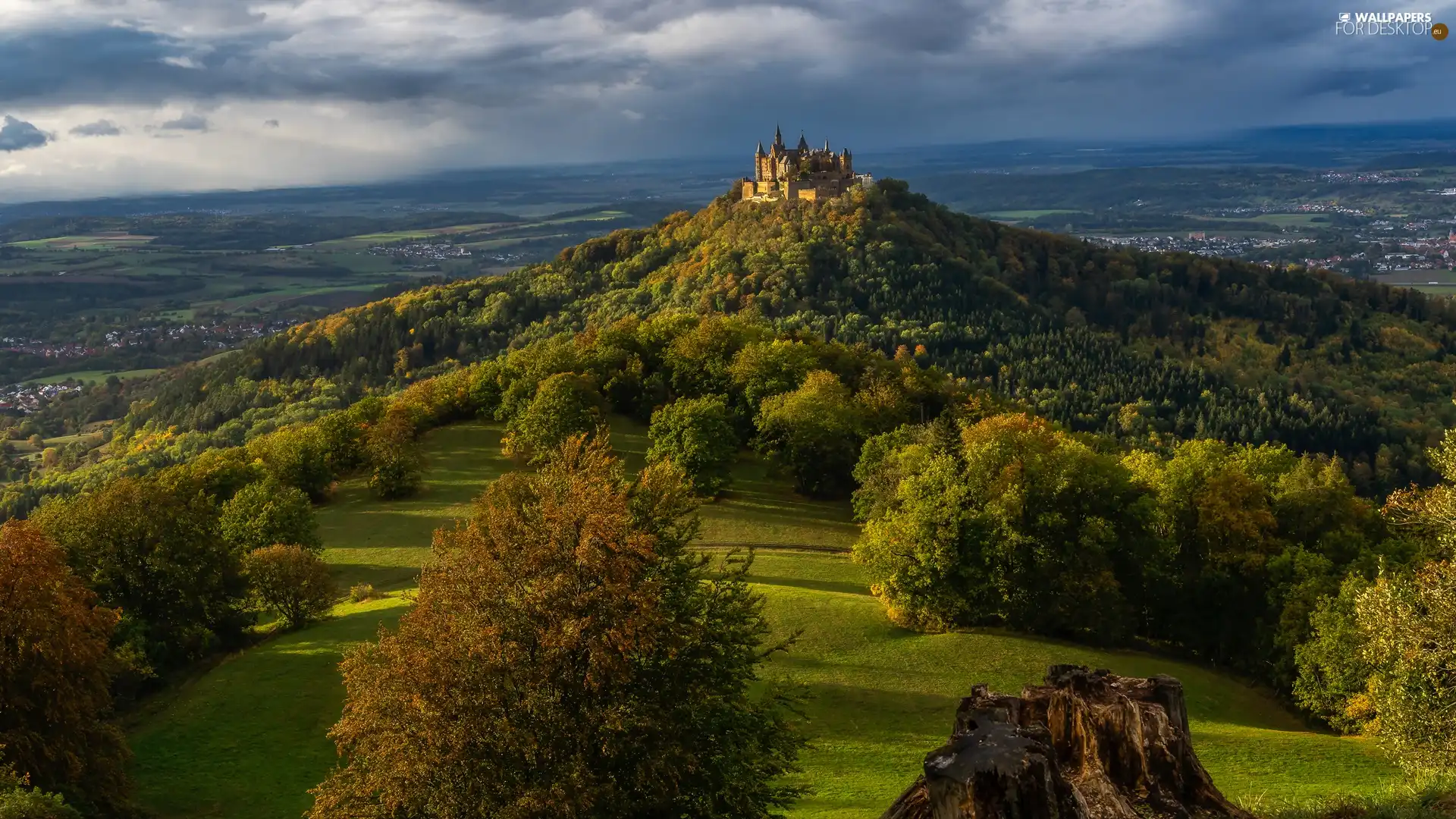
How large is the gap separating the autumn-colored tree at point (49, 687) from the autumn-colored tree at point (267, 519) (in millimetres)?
22542

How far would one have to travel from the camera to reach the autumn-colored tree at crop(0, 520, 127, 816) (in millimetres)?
22594

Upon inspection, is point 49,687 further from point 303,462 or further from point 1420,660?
point 303,462

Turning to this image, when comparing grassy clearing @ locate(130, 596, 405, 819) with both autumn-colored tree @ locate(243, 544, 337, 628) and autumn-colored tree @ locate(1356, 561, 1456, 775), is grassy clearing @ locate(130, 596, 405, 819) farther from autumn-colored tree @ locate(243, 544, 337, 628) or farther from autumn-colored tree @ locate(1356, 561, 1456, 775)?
autumn-colored tree @ locate(1356, 561, 1456, 775)

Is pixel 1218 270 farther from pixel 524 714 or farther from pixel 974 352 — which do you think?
pixel 524 714

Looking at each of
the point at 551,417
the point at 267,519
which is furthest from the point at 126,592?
the point at 551,417

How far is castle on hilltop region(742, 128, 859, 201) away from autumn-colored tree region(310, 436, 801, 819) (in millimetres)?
163687

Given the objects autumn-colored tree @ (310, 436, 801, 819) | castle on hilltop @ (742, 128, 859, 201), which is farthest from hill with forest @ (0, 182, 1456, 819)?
castle on hilltop @ (742, 128, 859, 201)

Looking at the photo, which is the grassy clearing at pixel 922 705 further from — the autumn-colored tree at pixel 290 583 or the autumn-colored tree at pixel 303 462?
the autumn-colored tree at pixel 303 462

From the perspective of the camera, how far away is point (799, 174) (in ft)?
589

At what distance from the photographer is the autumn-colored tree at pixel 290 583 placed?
130 feet

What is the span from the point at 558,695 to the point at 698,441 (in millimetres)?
45054

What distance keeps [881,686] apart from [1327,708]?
16.2 meters

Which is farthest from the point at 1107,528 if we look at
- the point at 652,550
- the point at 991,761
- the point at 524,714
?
the point at 991,761

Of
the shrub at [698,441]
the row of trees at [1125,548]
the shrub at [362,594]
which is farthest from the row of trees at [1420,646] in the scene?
the shrub at [362,594]
